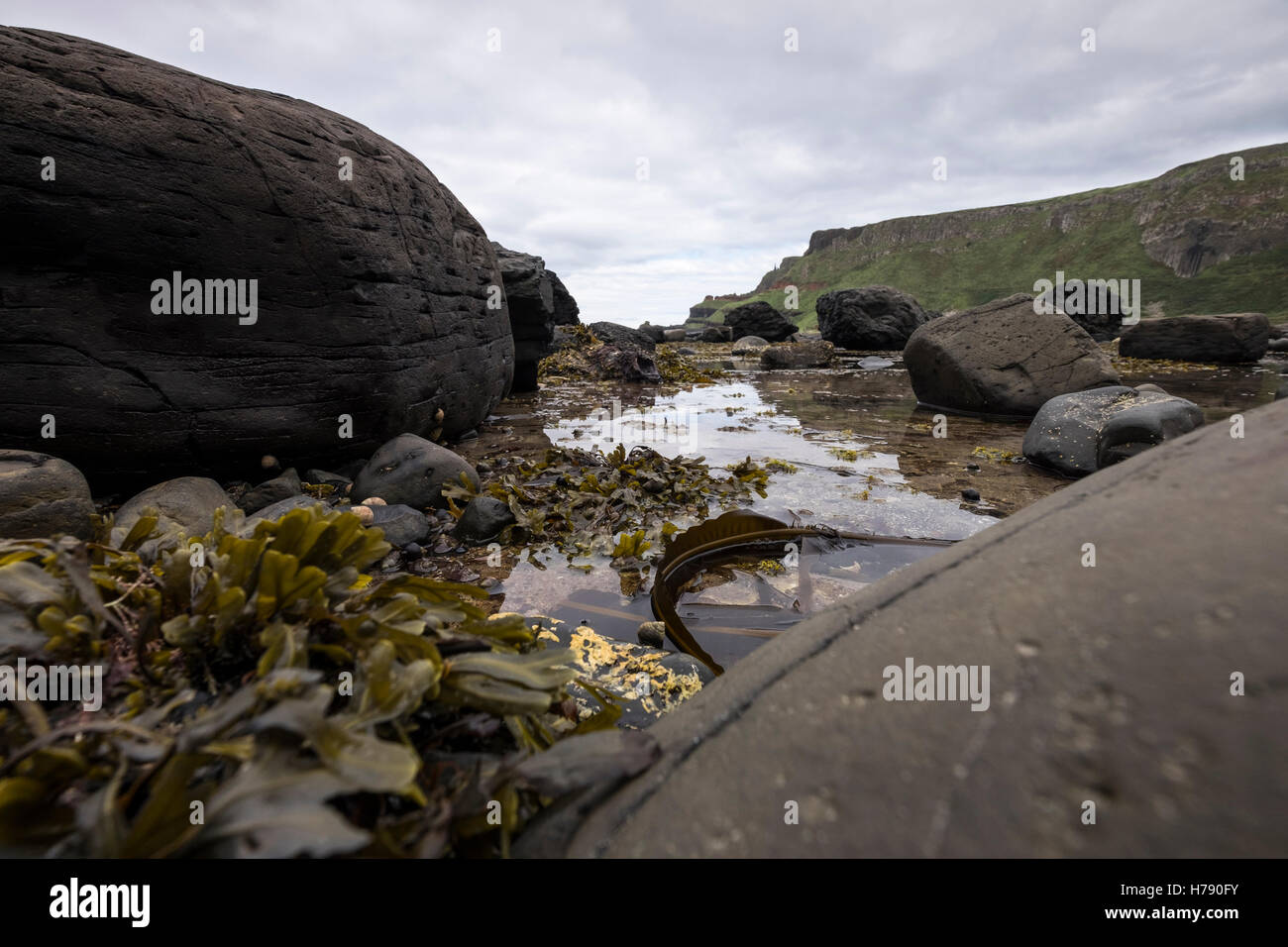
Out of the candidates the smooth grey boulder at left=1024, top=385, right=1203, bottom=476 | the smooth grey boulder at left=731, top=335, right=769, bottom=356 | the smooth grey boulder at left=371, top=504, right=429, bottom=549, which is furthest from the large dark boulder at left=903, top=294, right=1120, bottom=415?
the smooth grey boulder at left=731, top=335, right=769, bottom=356

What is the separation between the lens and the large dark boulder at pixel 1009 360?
8547mm

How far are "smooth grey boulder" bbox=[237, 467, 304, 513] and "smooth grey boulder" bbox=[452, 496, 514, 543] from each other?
153 cm

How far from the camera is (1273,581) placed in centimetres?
94

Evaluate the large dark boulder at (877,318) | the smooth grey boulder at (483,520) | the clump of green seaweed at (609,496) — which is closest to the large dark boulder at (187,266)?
the clump of green seaweed at (609,496)

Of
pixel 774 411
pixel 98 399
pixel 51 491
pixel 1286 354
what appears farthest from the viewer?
pixel 1286 354

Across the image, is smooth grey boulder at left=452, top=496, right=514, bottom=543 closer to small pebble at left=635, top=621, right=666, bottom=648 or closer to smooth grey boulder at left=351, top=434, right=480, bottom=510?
smooth grey boulder at left=351, top=434, right=480, bottom=510

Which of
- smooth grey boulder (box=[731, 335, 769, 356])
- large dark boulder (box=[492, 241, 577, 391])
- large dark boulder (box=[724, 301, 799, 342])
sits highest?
large dark boulder (box=[724, 301, 799, 342])

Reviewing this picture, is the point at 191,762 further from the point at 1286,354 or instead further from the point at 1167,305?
the point at 1167,305

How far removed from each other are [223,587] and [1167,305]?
217 ft

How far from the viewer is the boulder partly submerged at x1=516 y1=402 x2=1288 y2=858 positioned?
2.47 ft

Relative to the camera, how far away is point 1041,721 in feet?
2.87

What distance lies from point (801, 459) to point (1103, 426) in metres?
2.83

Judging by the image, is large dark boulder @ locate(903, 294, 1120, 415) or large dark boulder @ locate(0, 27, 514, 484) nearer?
large dark boulder @ locate(0, 27, 514, 484)
